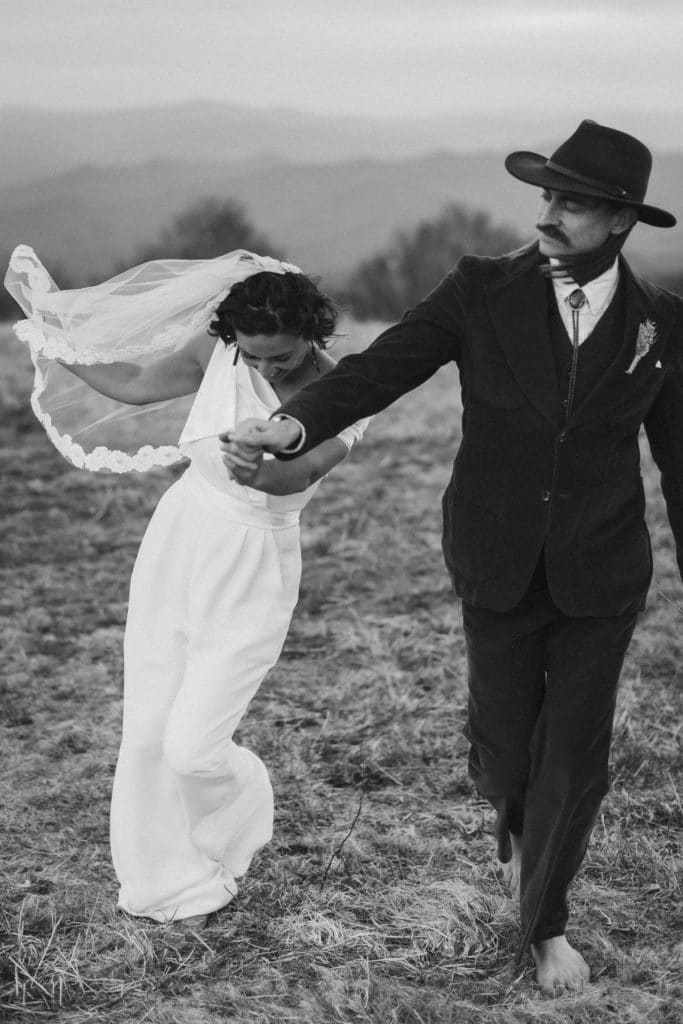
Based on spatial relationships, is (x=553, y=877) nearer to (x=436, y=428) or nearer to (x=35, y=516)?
(x=35, y=516)

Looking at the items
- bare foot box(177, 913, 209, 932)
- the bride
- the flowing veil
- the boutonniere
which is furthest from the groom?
bare foot box(177, 913, 209, 932)

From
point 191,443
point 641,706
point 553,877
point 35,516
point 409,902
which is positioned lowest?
point 35,516

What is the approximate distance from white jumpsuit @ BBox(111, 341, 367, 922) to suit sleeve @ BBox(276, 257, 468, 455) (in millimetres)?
519

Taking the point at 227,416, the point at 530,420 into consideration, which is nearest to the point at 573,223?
the point at 530,420

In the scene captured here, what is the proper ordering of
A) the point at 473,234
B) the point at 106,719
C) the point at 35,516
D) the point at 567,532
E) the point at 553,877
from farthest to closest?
1. the point at 473,234
2. the point at 35,516
3. the point at 106,719
4. the point at 553,877
5. the point at 567,532

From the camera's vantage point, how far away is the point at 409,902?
158 inches

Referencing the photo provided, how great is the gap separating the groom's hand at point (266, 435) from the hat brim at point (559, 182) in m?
0.84

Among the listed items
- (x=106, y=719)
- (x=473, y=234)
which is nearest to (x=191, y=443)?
(x=106, y=719)

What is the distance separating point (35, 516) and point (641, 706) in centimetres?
529

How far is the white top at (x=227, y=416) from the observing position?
3676mm

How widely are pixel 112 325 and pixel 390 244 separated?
21698 mm

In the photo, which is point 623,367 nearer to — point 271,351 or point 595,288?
point 595,288

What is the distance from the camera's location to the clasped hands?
2939mm

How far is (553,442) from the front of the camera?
10.5 feet
